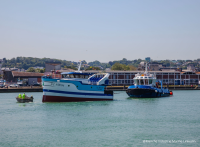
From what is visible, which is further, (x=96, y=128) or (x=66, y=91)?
(x=66, y=91)

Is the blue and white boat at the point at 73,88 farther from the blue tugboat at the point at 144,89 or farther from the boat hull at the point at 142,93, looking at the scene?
the blue tugboat at the point at 144,89

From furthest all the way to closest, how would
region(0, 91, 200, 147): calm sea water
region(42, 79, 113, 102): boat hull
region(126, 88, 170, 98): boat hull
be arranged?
region(126, 88, 170, 98): boat hull, region(42, 79, 113, 102): boat hull, region(0, 91, 200, 147): calm sea water

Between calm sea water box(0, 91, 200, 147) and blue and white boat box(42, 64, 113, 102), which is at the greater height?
blue and white boat box(42, 64, 113, 102)

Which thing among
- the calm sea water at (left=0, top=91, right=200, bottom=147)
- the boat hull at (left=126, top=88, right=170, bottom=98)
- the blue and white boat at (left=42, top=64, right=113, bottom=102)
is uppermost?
the blue and white boat at (left=42, top=64, right=113, bottom=102)

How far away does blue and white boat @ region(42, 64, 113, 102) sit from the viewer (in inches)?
1893

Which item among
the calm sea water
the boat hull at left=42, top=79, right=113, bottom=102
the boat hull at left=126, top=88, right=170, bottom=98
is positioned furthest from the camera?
the boat hull at left=126, top=88, right=170, bottom=98

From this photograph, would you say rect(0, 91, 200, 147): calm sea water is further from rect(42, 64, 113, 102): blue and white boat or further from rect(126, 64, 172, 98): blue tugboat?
rect(126, 64, 172, 98): blue tugboat

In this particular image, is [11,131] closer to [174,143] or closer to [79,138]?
[79,138]

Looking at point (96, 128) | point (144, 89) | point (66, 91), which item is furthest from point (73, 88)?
point (96, 128)

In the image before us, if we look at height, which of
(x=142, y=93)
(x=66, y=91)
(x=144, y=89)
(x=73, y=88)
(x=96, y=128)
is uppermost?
(x=73, y=88)

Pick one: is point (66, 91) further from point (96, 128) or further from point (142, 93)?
point (142, 93)

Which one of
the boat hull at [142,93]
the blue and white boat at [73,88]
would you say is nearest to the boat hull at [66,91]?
the blue and white boat at [73,88]

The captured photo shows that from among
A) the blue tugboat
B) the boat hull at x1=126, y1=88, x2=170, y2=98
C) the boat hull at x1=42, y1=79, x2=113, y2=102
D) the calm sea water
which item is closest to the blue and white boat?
the boat hull at x1=42, y1=79, x2=113, y2=102

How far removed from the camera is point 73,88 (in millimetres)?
49438
